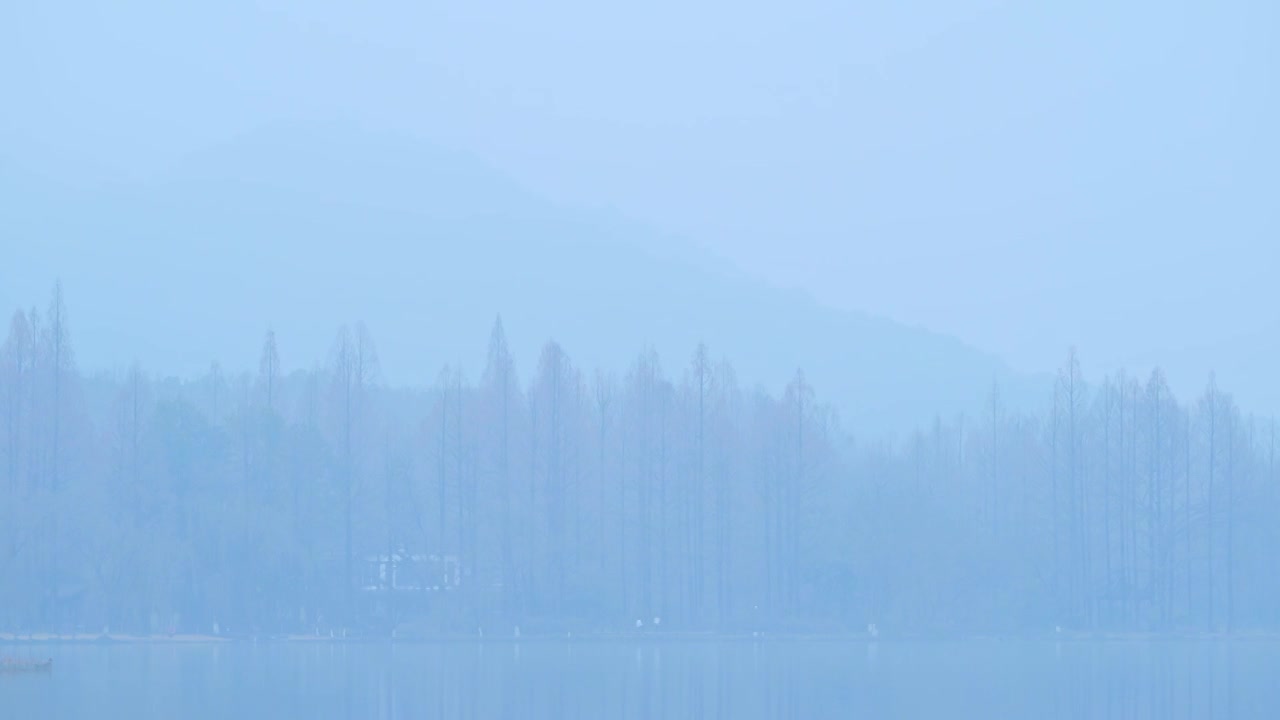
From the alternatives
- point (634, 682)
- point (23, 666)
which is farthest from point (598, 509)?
point (23, 666)

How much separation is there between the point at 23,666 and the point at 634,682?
1018 centimetres

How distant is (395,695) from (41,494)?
22072mm

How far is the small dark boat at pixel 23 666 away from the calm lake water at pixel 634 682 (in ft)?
1.72

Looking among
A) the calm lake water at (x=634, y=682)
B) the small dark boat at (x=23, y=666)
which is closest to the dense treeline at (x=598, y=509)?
the calm lake water at (x=634, y=682)

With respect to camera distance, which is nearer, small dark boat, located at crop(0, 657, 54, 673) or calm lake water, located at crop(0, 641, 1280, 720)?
calm lake water, located at crop(0, 641, 1280, 720)

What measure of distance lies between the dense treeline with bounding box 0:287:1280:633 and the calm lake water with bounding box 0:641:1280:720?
4889 millimetres

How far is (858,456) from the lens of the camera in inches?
2537

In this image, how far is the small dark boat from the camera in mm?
27831

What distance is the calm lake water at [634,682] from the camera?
2188 centimetres

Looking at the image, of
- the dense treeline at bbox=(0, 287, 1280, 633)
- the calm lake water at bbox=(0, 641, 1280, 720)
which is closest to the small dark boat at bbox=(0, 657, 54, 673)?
the calm lake water at bbox=(0, 641, 1280, 720)

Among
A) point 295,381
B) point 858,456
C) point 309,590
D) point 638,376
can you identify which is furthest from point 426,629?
point 858,456

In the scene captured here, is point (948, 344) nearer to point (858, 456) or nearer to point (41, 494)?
point (858, 456)

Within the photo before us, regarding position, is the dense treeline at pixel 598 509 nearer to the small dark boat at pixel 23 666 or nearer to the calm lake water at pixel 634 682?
the calm lake water at pixel 634 682

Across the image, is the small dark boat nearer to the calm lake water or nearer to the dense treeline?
the calm lake water
